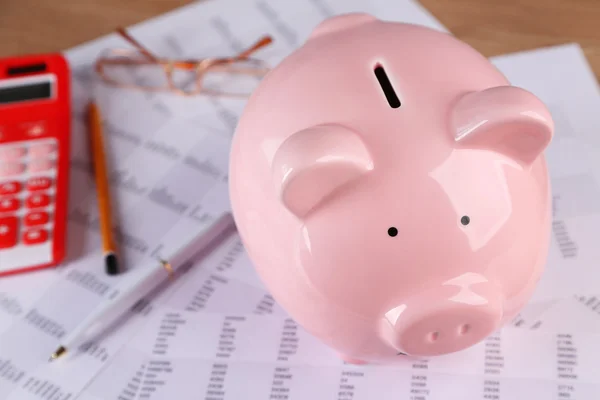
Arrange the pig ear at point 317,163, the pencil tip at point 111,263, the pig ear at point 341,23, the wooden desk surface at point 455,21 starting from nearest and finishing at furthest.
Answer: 1. the pig ear at point 317,163
2. the pig ear at point 341,23
3. the pencil tip at point 111,263
4. the wooden desk surface at point 455,21

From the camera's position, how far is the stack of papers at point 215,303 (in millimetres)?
459

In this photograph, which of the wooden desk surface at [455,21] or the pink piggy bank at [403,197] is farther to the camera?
the wooden desk surface at [455,21]

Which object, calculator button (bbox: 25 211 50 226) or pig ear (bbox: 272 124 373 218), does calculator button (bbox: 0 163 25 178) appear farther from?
pig ear (bbox: 272 124 373 218)

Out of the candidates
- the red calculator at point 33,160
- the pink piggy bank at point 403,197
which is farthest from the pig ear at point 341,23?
the red calculator at point 33,160

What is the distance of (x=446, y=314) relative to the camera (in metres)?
0.32

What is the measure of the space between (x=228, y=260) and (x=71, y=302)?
14 cm

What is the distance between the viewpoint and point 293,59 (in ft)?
1.33

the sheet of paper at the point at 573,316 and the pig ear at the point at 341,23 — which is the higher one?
the pig ear at the point at 341,23

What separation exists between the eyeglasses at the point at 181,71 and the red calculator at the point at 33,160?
0.21ft

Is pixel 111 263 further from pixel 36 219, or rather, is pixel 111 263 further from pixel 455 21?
pixel 455 21

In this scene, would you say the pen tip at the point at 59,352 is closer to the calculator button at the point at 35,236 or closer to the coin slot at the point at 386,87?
the calculator button at the point at 35,236

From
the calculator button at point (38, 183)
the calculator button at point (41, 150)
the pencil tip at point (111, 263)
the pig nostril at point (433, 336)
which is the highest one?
the calculator button at point (41, 150)

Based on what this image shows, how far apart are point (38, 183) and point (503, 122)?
439 millimetres

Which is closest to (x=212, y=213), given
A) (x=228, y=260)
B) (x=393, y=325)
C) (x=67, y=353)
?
(x=228, y=260)
